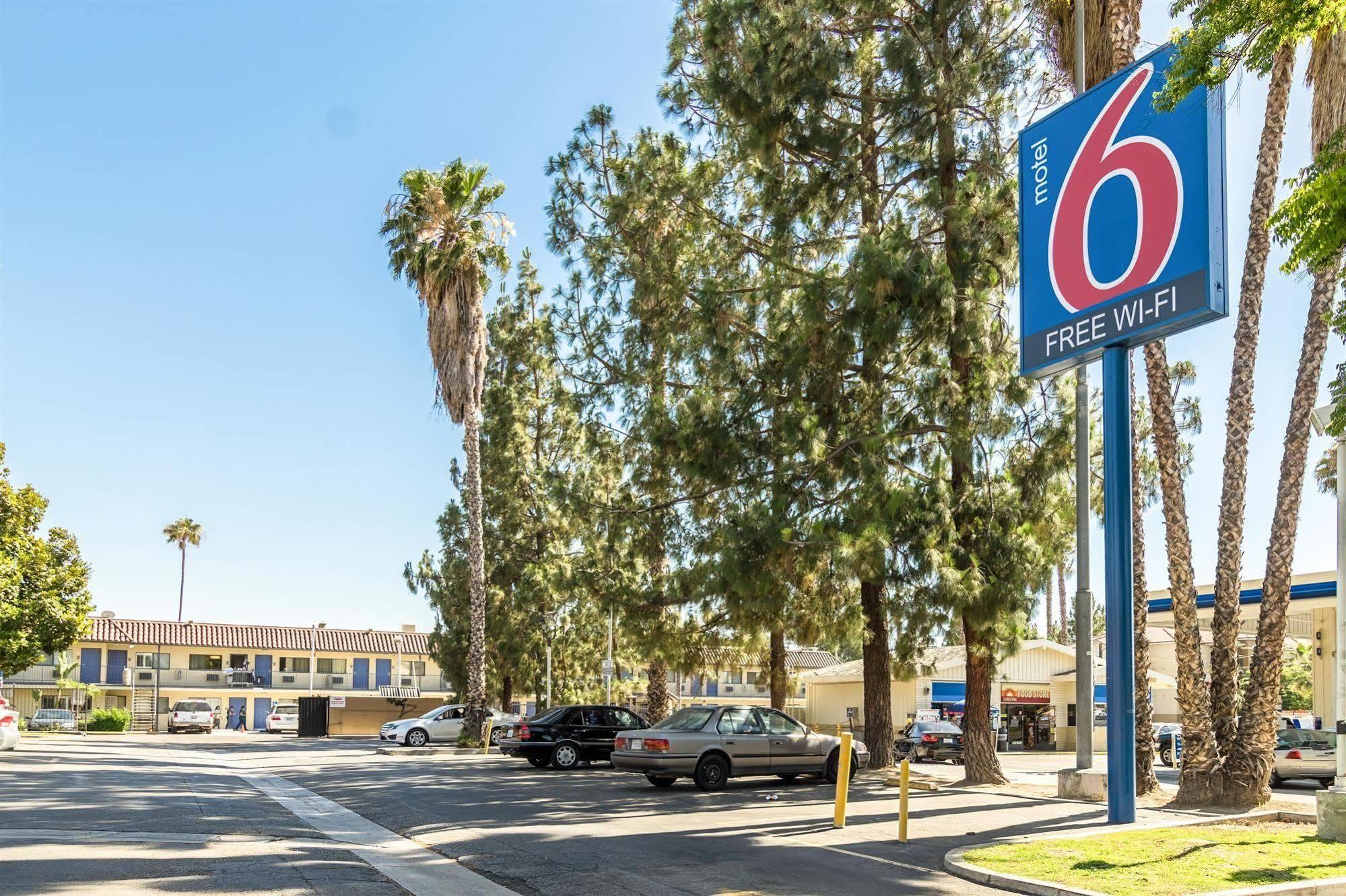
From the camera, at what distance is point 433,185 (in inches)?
1544

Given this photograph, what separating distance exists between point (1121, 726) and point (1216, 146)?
7143 mm

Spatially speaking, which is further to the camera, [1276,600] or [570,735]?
[570,735]

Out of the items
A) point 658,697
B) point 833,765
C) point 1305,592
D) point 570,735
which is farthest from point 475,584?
point 1305,592

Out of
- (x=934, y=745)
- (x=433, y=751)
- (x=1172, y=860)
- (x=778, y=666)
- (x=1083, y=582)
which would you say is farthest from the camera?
(x=934, y=745)

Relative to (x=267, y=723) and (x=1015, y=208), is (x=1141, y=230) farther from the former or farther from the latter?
(x=267, y=723)

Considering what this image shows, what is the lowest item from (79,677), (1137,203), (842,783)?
(79,677)

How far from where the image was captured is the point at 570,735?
2714 centimetres

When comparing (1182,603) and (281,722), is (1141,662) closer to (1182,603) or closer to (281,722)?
(1182,603)

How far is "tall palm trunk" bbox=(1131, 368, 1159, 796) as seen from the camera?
20.2 meters

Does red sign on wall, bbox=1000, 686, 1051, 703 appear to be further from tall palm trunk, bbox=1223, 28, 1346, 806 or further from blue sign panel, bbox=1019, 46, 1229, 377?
blue sign panel, bbox=1019, 46, 1229, 377

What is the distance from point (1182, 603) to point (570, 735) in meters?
14.0

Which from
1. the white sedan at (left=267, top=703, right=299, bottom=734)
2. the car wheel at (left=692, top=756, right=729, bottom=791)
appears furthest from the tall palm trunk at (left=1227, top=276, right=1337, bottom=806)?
the white sedan at (left=267, top=703, right=299, bottom=734)

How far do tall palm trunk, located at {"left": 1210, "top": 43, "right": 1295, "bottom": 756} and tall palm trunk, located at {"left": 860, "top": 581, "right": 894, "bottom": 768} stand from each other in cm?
704

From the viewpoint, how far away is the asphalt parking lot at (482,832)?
34.8 ft
